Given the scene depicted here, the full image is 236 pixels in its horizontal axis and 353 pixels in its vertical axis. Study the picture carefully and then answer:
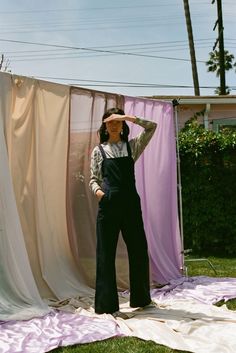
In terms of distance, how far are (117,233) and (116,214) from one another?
157 millimetres

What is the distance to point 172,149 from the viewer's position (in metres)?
5.70

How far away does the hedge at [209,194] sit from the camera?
24.3ft

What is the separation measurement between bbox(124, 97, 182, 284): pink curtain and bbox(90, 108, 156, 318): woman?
1159 mm

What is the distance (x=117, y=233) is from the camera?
13.6ft

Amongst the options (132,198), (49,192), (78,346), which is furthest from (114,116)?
(78,346)

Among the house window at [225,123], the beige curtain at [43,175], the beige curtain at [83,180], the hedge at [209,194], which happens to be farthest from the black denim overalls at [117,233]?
the house window at [225,123]

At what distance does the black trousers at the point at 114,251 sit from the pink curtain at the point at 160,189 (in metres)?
1.20

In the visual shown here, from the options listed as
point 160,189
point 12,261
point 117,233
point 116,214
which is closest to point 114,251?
point 117,233

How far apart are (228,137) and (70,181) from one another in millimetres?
3339

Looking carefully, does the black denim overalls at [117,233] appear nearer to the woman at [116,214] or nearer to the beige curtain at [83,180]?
the woman at [116,214]

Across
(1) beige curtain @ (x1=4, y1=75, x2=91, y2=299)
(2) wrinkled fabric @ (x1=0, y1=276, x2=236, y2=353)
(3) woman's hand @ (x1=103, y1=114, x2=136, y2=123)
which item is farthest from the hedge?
(3) woman's hand @ (x1=103, y1=114, x2=136, y2=123)

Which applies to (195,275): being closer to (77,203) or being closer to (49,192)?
(77,203)

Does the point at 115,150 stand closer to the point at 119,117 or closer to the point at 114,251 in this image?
the point at 119,117

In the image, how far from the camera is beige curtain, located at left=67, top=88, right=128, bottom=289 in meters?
4.82
